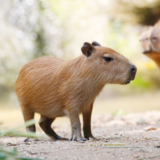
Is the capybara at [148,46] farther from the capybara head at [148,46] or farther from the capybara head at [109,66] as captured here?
the capybara head at [109,66]

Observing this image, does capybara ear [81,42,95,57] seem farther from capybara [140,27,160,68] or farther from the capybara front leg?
capybara [140,27,160,68]

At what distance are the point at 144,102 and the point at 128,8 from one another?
13.4 ft

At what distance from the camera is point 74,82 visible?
11.9ft

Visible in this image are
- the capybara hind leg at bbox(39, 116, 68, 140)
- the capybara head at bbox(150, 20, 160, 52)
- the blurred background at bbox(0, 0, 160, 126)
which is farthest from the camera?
the blurred background at bbox(0, 0, 160, 126)

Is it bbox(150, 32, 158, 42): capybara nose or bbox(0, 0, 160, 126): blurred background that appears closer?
bbox(150, 32, 158, 42): capybara nose

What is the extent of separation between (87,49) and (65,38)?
9316mm

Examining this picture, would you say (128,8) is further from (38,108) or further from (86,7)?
(38,108)

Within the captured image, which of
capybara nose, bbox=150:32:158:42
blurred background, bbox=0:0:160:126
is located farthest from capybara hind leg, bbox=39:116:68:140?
blurred background, bbox=0:0:160:126

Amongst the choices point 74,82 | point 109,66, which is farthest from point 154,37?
point 74,82

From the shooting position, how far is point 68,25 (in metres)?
12.4

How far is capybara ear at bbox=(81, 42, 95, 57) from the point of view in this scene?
11.6 feet

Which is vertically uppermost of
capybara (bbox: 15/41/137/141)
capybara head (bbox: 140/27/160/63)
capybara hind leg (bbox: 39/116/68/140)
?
capybara head (bbox: 140/27/160/63)

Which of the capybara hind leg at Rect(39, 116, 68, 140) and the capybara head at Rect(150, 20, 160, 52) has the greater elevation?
the capybara head at Rect(150, 20, 160, 52)

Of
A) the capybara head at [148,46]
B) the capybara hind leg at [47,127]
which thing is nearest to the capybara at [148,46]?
the capybara head at [148,46]
